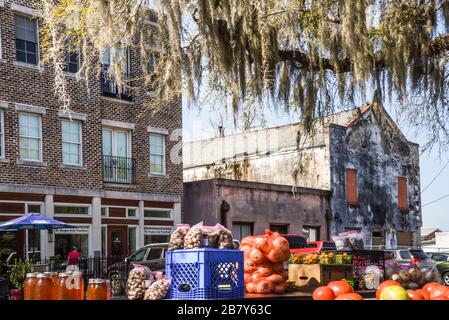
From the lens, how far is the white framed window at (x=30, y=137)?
79.7ft

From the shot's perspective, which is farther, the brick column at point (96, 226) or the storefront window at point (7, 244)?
the brick column at point (96, 226)

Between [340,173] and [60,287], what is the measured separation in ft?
107

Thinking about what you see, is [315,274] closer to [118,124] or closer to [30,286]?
[30,286]

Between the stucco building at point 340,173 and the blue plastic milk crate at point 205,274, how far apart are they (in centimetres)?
2600

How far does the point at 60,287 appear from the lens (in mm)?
5426

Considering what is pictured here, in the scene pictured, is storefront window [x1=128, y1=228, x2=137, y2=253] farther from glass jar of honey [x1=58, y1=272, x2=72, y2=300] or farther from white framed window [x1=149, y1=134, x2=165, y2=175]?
glass jar of honey [x1=58, y1=272, x2=72, y2=300]

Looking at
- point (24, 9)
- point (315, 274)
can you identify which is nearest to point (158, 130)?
Answer: point (24, 9)

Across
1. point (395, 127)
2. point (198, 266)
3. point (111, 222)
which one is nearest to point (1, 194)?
point (111, 222)

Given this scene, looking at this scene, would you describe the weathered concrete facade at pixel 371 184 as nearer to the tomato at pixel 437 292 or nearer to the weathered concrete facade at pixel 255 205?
the weathered concrete facade at pixel 255 205

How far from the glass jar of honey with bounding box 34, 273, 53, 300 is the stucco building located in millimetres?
27553

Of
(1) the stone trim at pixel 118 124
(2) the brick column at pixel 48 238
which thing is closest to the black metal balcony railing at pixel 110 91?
(1) the stone trim at pixel 118 124
